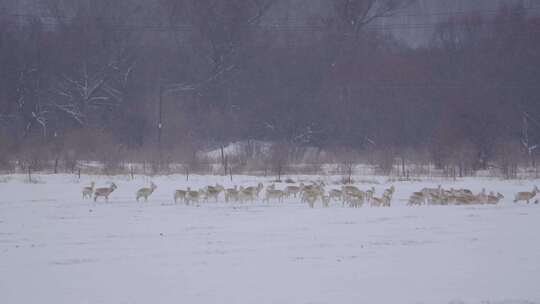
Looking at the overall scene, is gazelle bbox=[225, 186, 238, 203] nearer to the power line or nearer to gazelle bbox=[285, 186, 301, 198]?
gazelle bbox=[285, 186, 301, 198]

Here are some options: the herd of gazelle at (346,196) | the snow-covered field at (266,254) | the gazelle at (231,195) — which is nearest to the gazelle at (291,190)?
the herd of gazelle at (346,196)

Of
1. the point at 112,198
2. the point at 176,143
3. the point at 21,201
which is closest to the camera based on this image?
the point at 21,201

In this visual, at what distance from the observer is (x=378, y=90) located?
5547 cm

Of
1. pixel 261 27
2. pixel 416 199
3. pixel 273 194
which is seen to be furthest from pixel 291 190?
pixel 261 27

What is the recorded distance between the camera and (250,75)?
57406 millimetres

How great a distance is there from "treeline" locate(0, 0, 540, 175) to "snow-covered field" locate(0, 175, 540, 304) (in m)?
29.5

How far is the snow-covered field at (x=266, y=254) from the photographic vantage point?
35.2ft

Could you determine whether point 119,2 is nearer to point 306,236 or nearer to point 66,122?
point 66,122

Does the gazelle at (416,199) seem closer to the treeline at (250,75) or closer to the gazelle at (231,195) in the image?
the gazelle at (231,195)

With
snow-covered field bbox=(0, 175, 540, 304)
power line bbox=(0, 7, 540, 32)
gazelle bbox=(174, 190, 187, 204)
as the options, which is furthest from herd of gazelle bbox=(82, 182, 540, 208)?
power line bbox=(0, 7, 540, 32)

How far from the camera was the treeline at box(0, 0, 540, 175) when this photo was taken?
172 feet

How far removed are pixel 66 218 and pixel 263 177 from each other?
15.1 m

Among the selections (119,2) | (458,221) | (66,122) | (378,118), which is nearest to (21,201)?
(458,221)

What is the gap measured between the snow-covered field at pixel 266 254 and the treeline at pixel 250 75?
96.8ft
